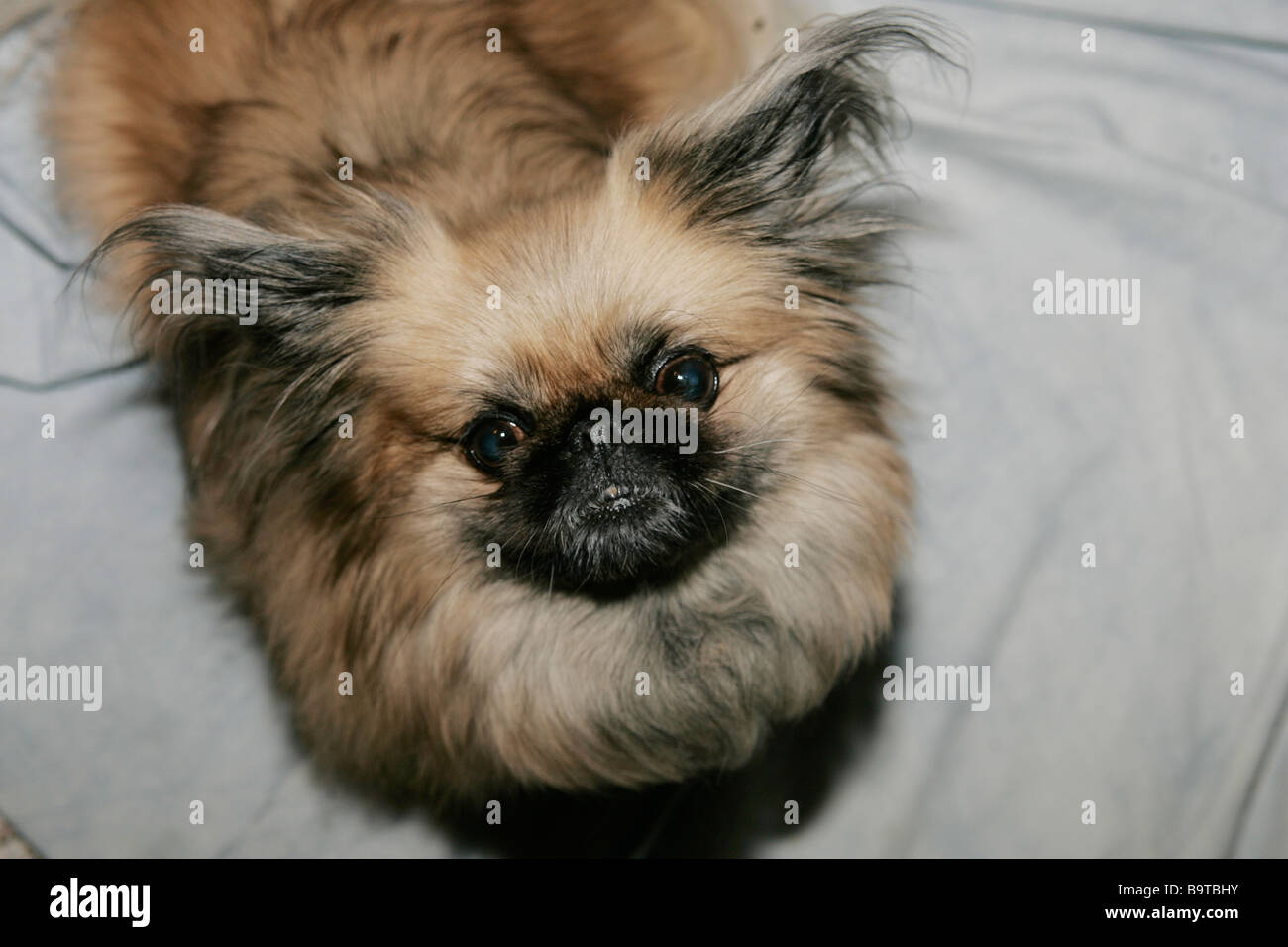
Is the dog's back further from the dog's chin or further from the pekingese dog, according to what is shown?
the dog's chin

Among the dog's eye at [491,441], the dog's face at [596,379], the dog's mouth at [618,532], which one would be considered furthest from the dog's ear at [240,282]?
the dog's mouth at [618,532]

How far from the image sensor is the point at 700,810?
8.59ft

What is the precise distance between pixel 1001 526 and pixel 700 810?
105 centimetres

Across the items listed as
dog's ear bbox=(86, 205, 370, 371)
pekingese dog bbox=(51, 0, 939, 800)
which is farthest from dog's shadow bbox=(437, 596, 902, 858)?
dog's ear bbox=(86, 205, 370, 371)

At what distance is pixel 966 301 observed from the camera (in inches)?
120

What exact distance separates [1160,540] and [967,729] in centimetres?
69

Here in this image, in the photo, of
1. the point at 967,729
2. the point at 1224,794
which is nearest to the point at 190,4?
the point at 967,729

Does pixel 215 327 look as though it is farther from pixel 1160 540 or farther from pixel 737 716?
pixel 1160 540

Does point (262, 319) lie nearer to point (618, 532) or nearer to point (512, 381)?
point (512, 381)

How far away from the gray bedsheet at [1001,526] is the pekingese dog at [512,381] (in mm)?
403

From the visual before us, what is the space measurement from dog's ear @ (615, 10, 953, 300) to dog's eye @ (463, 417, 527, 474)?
496mm

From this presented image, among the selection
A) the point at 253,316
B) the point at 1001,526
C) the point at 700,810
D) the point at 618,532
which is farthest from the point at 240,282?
the point at 1001,526

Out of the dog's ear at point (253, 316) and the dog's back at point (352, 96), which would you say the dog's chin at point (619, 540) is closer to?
the dog's ear at point (253, 316)

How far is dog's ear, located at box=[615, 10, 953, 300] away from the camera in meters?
1.86
